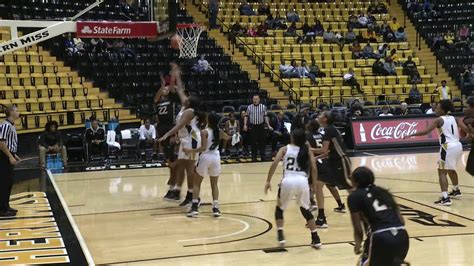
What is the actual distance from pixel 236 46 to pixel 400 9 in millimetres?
10058

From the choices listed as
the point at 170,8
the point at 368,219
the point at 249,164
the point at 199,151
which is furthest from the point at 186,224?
the point at 249,164

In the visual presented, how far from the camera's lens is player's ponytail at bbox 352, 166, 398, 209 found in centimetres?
531

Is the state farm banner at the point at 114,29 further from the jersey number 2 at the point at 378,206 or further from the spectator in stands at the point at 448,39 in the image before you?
the spectator in stands at the point at 448,39

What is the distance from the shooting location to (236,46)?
26203mm

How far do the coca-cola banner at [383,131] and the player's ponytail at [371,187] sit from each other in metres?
13.6

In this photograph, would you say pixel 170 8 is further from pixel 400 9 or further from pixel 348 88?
pixel 400 9

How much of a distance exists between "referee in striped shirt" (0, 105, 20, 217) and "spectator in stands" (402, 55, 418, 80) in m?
19.0

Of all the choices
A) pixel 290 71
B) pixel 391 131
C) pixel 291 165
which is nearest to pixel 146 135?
pixel 391 131

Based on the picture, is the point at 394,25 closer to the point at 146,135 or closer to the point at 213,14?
the point at 213,14

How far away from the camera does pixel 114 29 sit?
10688 mm

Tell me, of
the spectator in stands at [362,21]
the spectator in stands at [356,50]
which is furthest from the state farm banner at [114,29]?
the spectator in stands at [362,21]

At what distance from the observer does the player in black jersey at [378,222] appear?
17.1 ft

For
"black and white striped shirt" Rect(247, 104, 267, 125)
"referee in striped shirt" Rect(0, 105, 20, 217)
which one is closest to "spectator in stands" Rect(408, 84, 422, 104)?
"black and white striped shirt" Rect(247, 104, 267, 125)

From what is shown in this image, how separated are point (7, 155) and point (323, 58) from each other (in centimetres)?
1825
